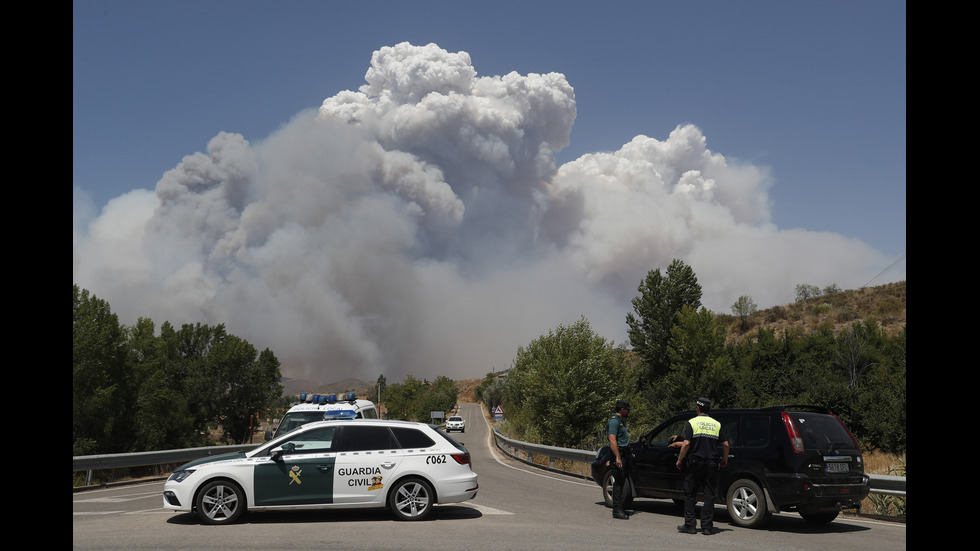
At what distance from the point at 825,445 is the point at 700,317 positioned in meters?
48.5

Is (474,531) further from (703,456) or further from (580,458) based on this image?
(580,458)

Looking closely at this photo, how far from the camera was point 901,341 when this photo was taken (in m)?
47.1

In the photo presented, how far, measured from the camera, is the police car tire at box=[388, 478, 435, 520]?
33.3 ft

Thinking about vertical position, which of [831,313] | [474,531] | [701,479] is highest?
[831,313]

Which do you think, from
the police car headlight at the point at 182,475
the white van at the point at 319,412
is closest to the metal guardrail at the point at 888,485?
the white van at the point at 319,412

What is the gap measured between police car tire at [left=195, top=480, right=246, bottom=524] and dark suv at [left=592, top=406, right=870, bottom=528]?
6942 millimetres

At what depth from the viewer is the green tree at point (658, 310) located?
5922 cm

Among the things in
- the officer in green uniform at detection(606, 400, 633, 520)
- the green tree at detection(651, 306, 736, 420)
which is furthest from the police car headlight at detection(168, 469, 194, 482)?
the green tree at detection(651, 306, 736, 420)

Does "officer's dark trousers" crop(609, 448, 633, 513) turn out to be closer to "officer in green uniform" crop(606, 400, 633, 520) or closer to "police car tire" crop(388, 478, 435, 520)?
"officer in green uniform" crop(606, 400, 633, 520)

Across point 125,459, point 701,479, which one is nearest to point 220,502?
point 701,479

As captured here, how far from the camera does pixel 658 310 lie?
60344 millimetres

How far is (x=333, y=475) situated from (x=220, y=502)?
5.32 feet
